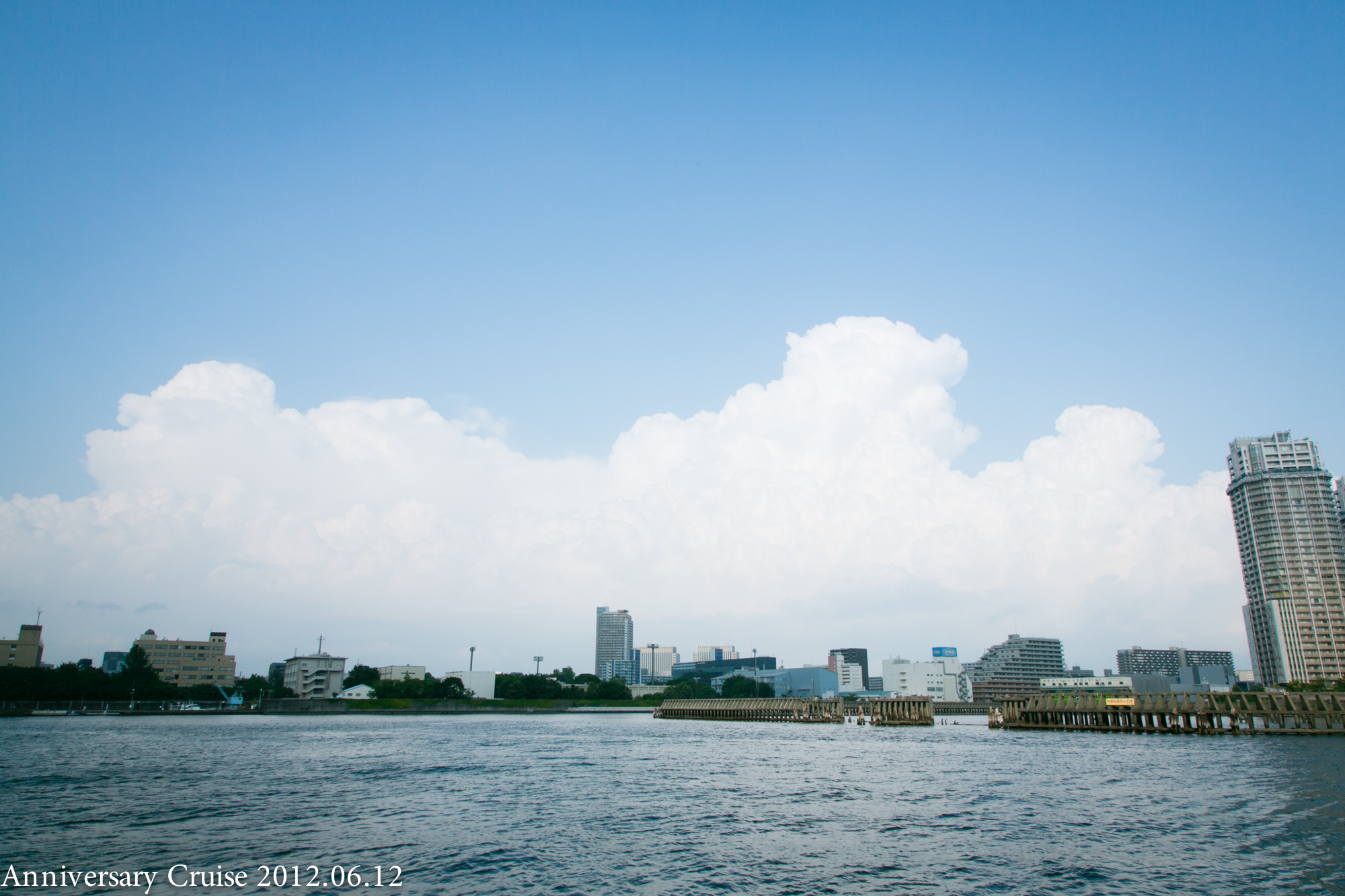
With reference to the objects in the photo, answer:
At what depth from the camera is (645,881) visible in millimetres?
23906

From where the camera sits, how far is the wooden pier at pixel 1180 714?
9075 cm

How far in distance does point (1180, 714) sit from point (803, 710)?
256 feet

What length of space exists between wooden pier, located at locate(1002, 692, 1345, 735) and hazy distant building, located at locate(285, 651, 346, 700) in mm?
156792

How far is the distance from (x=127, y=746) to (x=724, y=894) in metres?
73.3

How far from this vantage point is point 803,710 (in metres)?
163

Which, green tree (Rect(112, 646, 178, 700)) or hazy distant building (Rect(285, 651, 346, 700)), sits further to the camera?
hazy distant building (Rect(285, 651, 346, 700))

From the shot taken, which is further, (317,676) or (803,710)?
(317,676)

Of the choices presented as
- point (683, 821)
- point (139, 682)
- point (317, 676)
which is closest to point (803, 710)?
point (317, 676)

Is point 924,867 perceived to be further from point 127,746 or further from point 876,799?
point 127,746

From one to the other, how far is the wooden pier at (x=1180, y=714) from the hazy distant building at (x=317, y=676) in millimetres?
156792

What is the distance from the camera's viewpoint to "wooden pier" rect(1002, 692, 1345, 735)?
90750 millimetres

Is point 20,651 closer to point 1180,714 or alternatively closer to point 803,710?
point 803,710

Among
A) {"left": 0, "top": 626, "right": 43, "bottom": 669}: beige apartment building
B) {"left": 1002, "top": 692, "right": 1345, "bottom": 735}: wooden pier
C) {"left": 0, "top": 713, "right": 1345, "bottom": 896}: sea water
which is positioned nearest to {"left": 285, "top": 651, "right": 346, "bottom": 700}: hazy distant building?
{"left": 0, "top": 626, "right": 43, "bottom": 669}: beige apartment building

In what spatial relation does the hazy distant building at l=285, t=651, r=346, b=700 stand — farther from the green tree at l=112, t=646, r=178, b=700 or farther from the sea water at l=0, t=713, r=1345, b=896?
the sea water at l=0, t=713, r=1345, b=896
